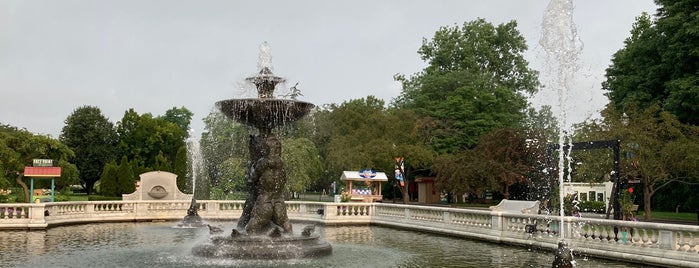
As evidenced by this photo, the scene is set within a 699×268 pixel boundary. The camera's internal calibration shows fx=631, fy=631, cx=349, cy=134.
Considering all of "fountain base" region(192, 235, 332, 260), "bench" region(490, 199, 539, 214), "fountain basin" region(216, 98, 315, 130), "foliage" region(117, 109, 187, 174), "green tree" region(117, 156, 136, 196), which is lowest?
"fountain base" region(192, 235, 332, 260)

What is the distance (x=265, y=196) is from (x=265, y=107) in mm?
2504

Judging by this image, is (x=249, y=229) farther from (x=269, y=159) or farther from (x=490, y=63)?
(x=490, y=63)

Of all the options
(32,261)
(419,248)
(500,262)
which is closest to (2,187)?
(32,261)

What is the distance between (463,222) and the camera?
2314cm

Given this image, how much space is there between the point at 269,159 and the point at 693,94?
26.8 m

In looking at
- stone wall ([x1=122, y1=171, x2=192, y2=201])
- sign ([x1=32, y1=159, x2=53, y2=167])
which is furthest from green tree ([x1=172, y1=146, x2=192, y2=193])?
sign ([x1=32, y1=159, x2=53, y2=167])

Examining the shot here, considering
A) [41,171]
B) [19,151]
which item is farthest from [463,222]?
[19,151]

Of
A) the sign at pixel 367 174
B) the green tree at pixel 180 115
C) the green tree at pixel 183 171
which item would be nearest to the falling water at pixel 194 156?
the green tree at pixel 183 171

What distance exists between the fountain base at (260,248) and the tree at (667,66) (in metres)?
26.4

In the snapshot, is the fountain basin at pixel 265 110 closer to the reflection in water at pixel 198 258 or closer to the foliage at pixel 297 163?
the reflection in water at pixel 198 258

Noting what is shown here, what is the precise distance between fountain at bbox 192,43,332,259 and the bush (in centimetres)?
2775

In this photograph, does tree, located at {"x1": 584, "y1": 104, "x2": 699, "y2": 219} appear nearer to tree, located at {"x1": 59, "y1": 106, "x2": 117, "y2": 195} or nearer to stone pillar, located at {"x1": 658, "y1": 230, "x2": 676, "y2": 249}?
stone pillar, located at {"x1": 658, "y1": 230, "x2": 676, "y2": 249}

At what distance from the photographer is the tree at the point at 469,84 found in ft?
177

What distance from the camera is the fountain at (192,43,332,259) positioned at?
1627cm
